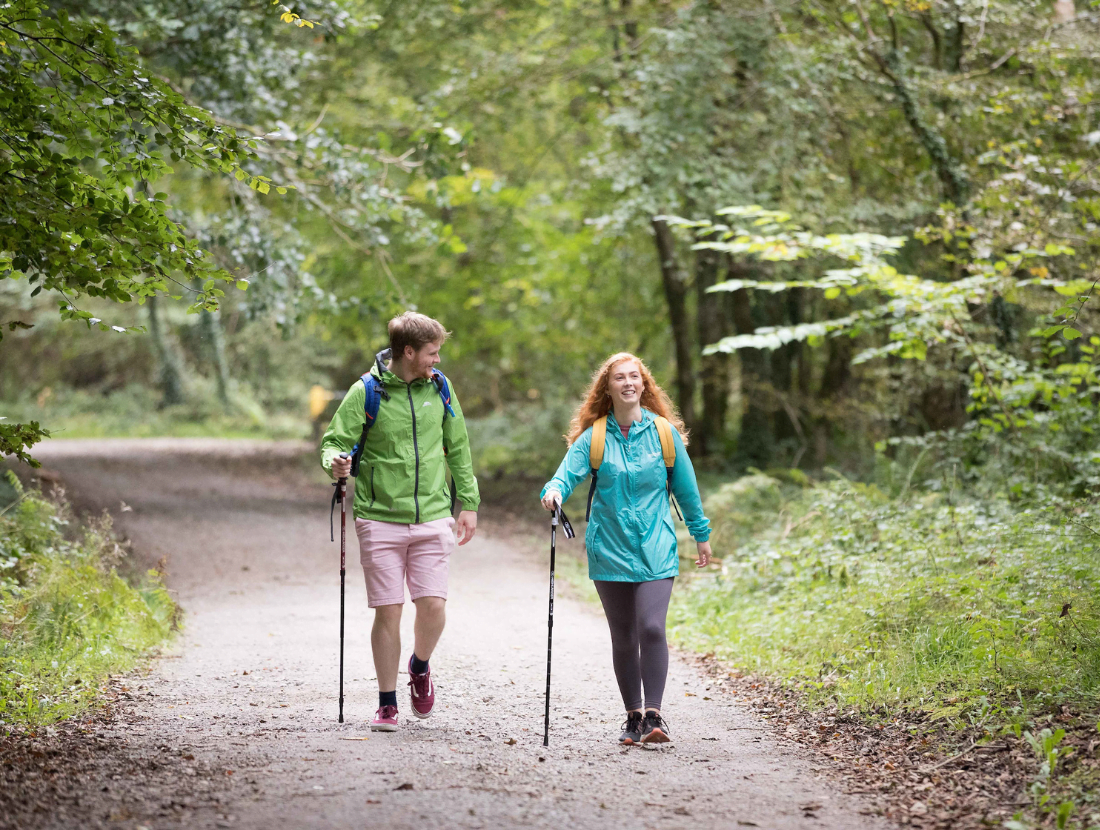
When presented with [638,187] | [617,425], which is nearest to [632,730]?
[617,425]

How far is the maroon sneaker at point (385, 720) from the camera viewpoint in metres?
5.29

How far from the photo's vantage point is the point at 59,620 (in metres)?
7.07

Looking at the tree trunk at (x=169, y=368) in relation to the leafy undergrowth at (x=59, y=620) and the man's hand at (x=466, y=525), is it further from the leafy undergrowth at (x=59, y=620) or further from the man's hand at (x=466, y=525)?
the man's hand at (x=466, y=525)

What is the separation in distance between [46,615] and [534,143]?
15748 mm

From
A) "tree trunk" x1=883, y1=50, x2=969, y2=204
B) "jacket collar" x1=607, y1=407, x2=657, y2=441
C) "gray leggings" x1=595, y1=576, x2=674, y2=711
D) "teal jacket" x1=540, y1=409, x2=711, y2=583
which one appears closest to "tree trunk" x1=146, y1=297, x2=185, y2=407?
"tree trunk" x1=883, y1=50, x2=969, y2=204

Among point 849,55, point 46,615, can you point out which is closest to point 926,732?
point 46,615

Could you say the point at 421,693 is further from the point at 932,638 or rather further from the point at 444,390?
the point at 932,638

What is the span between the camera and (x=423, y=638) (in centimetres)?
538

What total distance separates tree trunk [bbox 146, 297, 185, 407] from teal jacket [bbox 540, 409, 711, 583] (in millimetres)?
32864

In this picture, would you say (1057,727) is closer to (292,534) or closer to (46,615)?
A: (46,615)

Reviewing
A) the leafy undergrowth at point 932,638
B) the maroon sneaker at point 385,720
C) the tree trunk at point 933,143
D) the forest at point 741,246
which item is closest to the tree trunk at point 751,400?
the forest at point 741,246

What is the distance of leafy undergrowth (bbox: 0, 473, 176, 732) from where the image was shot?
19.4ft

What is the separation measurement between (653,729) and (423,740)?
1.16m

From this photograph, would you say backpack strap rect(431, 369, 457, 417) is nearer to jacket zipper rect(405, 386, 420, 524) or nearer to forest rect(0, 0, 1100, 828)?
jacket zipper rect(405, 386, 420, 524)
